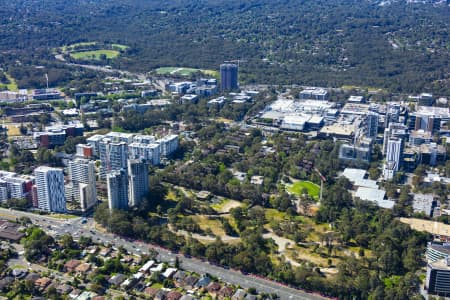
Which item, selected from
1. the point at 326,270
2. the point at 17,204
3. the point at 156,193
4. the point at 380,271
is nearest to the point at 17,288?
the point at 17,204

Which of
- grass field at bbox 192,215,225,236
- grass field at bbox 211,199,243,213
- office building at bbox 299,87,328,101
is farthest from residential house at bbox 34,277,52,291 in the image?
office building at bbox 299,87,328,101

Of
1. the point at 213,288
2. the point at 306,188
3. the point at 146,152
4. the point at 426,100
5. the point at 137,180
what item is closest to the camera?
the point at 213,288

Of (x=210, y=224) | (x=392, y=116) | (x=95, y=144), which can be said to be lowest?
(x=210, y=224)

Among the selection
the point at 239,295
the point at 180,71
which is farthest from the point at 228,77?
the point at 239,295

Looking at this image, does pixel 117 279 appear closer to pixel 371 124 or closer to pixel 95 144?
pixel 95 144

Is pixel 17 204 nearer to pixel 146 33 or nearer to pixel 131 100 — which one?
pixel 131 100
